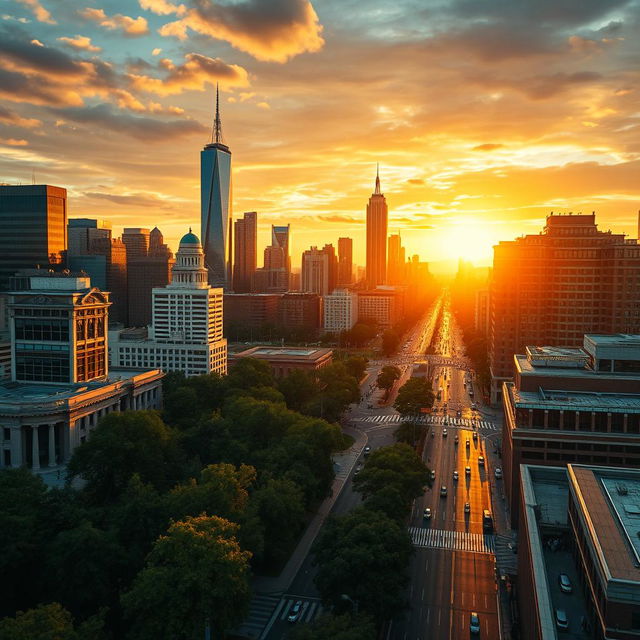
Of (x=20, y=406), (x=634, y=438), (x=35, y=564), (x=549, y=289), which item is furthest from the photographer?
(x=549, y=289)

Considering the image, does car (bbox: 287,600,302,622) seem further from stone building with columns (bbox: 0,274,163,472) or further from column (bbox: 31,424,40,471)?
column (bbox: 31,424,40,471)

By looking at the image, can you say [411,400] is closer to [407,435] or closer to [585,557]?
[407,435]

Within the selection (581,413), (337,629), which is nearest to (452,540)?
(581,413)

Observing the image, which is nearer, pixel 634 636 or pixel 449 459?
pixel 634 636

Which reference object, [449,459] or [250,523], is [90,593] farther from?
[449,459]

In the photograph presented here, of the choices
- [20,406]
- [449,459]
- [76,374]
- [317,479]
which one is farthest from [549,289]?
[20,406]

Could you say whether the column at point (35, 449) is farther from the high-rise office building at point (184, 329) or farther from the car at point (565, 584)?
the car at point (565, 584)
